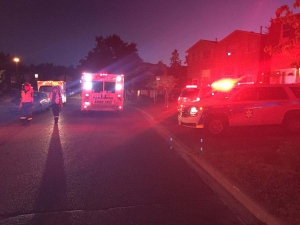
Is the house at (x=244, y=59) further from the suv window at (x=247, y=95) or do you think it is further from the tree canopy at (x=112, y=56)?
the tree canopy at (x=112, y=56)

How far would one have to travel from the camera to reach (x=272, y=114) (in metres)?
12.7

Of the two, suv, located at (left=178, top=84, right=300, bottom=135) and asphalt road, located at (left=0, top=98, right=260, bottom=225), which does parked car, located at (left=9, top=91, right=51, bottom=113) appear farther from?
suv, located at (left=178, top=84, right=300, bottom=135)

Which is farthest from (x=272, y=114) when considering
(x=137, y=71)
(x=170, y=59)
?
(x=170, y=59)

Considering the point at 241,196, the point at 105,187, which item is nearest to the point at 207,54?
the point at 105,187

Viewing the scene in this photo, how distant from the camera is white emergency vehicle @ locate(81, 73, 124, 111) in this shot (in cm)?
2081

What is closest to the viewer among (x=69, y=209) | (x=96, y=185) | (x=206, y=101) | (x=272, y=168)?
(x=69, y=209)

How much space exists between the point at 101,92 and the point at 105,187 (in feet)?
48.6

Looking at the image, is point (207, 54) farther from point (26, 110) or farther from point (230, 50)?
point (26, 110)

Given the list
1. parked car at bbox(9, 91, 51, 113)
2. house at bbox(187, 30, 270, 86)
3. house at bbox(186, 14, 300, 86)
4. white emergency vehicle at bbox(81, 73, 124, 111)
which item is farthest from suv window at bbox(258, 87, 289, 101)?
parked car at bbox(9, 91, 51, 113)

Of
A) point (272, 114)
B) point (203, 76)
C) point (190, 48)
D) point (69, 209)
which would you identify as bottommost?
point (69, 209)

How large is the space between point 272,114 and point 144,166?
660 centimetres

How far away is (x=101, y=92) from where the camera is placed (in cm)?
2091

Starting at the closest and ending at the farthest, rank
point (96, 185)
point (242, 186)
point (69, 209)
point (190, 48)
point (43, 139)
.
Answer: point (69, 209) → point (242, 186) → point (96, 185) → point (43, 139) → point (190, 48)

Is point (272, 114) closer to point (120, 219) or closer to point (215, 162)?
point (215, 162)
